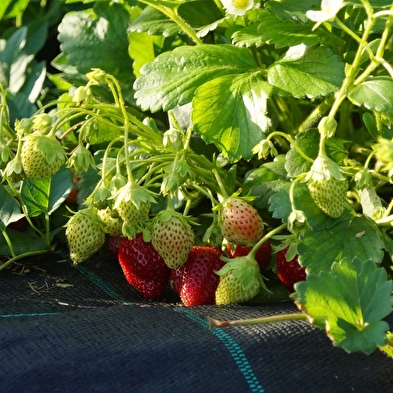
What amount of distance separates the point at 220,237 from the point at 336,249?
0.18 m

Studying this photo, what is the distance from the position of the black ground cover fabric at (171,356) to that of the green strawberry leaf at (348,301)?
7 centimetres

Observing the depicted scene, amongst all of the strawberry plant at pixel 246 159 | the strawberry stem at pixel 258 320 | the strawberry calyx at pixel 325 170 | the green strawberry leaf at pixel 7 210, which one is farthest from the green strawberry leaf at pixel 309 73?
the green strawberry leaf at pixel 7 210

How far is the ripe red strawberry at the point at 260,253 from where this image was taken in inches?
41.9

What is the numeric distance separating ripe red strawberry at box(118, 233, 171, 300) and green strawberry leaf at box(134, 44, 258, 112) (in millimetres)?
201

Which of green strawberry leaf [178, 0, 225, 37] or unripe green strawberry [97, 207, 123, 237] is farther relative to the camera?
green strawberry leaf [178, 0, 225, 37]

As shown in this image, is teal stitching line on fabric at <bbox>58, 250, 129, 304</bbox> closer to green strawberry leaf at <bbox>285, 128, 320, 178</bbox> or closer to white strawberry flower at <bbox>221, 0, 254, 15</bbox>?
green strawberry leaf at <bbox>285, 128, 320, 178</bbox>

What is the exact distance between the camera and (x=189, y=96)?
1.06 meters

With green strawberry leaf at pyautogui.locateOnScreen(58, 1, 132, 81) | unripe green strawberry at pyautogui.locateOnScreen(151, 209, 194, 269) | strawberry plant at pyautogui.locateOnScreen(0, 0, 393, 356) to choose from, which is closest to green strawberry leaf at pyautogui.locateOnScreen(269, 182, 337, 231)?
strawberry plant at pyautogui.locateOnScreen(0, 0, 393, 356)

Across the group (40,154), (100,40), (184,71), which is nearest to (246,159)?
(184,71)

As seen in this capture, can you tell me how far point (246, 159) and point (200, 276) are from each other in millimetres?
172

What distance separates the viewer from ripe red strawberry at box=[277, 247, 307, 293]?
3.34 feet

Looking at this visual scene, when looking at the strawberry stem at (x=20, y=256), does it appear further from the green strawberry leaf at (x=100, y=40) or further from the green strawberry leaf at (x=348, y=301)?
the green strawberry leaf at (x=348, y=301)

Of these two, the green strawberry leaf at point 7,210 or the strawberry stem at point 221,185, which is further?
the green strawberry leaf at point 7,210

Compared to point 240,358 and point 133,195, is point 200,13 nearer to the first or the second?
point 133,195
